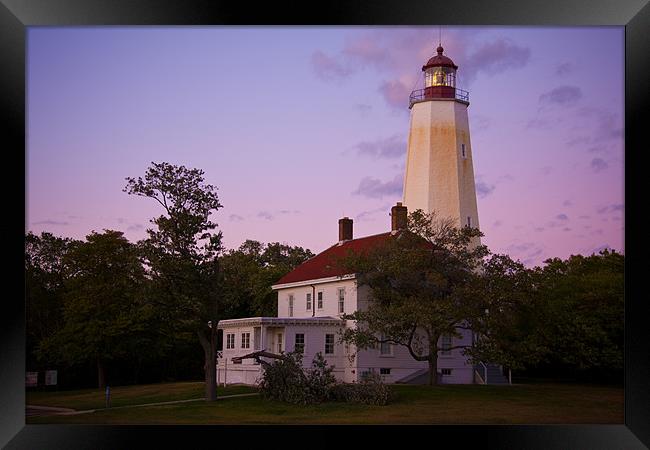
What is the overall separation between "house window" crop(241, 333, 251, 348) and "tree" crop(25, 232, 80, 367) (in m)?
7.10

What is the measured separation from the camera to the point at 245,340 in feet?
94.7

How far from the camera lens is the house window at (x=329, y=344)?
90.5ft

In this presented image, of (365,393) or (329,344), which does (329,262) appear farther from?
(365,393)

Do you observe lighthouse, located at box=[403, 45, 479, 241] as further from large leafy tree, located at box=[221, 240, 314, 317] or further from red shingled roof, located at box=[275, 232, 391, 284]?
large leafy tree, located at box=[221, 240, 314, 317]

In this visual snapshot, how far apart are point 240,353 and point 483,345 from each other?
8567 mm

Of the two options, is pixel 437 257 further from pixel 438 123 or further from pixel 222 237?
pixel 438 123

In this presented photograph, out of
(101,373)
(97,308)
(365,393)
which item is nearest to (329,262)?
(97,308)

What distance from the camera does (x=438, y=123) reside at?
1252 inches

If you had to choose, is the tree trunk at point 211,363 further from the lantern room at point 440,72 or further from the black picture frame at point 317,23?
the lantern room at point 440,72

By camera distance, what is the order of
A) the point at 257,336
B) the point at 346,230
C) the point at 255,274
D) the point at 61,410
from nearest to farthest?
the point at 61,410
the point at 257,336
the point at 346,230
the point at 255,274

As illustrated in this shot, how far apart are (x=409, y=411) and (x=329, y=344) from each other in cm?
837

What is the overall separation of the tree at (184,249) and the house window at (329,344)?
6487 millimetres

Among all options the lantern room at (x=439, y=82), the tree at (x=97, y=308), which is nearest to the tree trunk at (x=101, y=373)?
the tree at (x=97, y=308)

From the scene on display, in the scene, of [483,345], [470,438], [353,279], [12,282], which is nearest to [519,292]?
[483,345]
